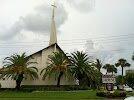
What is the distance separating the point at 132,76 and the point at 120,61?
2341cm

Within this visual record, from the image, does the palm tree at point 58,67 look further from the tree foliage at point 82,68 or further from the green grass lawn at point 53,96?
the green grass lawn at point 53,96

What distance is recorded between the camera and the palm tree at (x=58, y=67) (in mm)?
66375

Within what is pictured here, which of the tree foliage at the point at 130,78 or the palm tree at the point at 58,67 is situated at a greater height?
the palm tree at the point at 58,67

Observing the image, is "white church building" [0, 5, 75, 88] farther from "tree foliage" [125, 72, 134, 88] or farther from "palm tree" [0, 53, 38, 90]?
"tree foliage" [125, 72, 134, 88]

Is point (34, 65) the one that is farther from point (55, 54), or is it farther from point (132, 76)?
point (132, 76)

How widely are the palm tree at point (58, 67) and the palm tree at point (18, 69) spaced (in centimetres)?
314

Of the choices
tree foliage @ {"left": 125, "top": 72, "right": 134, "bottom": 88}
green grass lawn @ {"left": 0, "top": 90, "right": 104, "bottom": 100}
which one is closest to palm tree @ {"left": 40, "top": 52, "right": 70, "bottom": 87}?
green grass lawn @ {"left": 0, "top": 90, "right": 104, "bottom": 100}

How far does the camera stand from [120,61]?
412ft

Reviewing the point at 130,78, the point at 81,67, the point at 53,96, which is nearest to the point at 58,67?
the point at 81,67

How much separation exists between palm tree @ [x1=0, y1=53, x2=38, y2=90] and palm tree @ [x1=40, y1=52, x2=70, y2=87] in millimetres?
3139

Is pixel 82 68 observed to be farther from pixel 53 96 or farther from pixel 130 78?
pixel 130 78

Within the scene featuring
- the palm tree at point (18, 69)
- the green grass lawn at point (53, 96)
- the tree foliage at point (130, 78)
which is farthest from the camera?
the tree foliage at point (130, 78)

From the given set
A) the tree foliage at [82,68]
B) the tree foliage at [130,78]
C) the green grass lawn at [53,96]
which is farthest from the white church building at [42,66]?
the tree foliage at [130,78]

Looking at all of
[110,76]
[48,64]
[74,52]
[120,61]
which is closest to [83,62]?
[74,52]
